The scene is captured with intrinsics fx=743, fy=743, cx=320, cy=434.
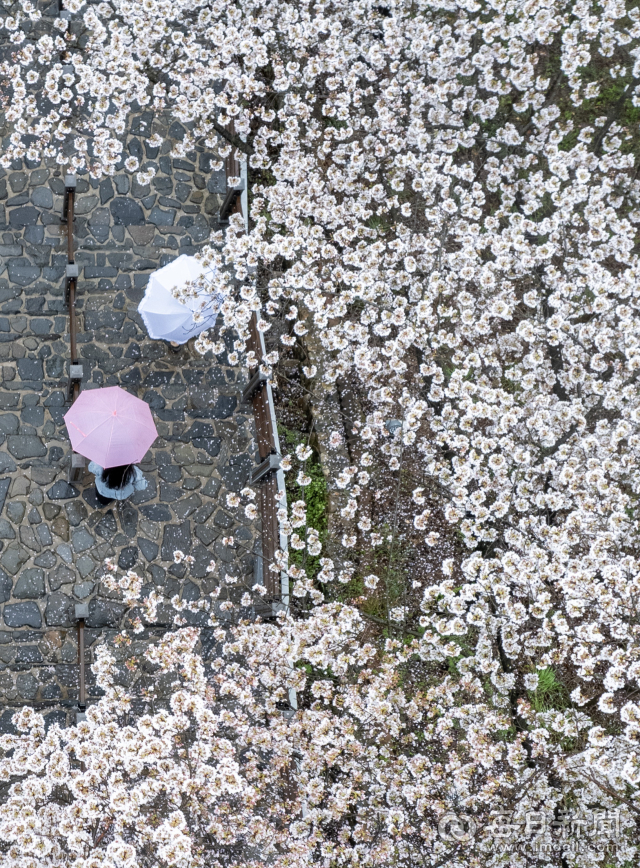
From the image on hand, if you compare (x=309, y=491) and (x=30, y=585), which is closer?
(x=30, y=585)

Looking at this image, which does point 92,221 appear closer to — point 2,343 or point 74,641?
point 2,343

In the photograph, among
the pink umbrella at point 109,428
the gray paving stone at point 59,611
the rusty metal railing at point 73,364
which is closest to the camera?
the pink umbrella at point 109,428

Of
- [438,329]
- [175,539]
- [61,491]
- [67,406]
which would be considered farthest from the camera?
[438,329]

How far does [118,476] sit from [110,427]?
1.23 metres

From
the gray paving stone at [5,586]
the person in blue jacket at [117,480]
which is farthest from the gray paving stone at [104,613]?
the person in blue jacket at [117,480]

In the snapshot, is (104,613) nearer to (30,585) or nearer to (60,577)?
(60,577)

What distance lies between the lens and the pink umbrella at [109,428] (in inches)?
388

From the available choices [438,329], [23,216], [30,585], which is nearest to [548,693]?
[438,329]

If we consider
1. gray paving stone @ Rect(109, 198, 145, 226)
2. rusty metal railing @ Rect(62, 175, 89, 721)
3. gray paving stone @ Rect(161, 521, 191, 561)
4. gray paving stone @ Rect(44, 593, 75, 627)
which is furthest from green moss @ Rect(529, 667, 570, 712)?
gray paving stone @ Rect(109, 198, 145, 226)

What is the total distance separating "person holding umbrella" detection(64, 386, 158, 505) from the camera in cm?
986

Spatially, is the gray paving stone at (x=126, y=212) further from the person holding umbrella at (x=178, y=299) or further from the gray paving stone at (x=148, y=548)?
the gray paving stone at (x=148, y=548)


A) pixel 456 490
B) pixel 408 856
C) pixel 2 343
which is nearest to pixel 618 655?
pixel 456 490

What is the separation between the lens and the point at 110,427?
388 inches

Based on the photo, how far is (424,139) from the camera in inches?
457
